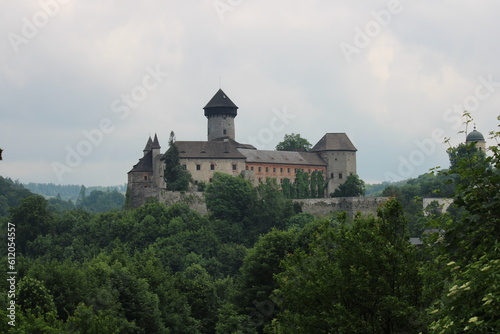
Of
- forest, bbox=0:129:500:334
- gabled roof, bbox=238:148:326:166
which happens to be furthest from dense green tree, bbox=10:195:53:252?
gabled roof, bbox=238:148:326:166

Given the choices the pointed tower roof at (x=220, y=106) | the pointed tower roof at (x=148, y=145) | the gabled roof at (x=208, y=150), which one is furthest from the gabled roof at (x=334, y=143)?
the pointed tower roof at (x=148, y=145)

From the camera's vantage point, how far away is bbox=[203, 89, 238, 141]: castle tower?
101062mm

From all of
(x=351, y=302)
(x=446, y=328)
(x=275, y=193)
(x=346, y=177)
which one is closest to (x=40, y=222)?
(x=275, y=193)

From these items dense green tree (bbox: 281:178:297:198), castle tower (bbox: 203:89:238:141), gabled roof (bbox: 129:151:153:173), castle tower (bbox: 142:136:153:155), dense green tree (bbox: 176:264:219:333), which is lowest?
dense green tree (bbox: 176:264:219:333)

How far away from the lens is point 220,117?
102 m

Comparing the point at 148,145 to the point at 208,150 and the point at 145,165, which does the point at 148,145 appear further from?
the point at 208,150

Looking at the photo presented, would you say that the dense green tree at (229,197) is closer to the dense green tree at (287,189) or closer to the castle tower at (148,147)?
the dense green tree at (287,189)

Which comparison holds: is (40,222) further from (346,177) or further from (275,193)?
(346,177)

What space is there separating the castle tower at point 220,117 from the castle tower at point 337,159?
10938 mm

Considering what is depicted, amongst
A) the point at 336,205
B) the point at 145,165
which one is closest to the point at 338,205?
the point at 336,205

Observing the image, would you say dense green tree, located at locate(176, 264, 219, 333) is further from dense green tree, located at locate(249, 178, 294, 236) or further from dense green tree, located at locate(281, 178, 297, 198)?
dense green tree, located at locate(281, 178, 297, 198)

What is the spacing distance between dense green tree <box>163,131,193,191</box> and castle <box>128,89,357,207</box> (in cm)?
77

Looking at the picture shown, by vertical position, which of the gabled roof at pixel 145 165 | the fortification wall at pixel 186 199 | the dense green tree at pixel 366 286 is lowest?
the dense green tree at pixel 366 286

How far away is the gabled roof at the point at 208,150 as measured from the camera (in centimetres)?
9094
